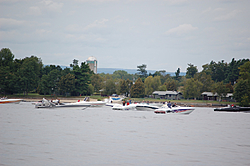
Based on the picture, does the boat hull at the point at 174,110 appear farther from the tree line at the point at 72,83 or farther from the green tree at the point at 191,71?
the green tree at the point at 191,71

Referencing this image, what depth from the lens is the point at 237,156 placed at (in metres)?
16.4

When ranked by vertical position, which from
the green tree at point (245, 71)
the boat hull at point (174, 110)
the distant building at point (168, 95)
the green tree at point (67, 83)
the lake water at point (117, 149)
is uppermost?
the green tree at point (245, 71)

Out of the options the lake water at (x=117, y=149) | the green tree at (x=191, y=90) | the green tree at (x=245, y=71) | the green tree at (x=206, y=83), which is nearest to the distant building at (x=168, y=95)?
the green tree at (x=191, y=90)

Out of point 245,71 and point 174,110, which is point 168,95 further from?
point 174,110

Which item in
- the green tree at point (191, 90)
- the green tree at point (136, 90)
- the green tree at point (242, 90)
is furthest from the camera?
the green tree at point (136, 90)

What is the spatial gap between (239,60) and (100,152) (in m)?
137

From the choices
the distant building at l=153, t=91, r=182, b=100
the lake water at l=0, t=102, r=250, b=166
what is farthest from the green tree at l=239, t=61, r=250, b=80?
the lake water at l=0, t=102, r=250, b=166

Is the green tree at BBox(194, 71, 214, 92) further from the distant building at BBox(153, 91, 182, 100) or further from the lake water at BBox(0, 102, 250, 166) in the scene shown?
the lake water at BBox(0, 102, 250, 166)

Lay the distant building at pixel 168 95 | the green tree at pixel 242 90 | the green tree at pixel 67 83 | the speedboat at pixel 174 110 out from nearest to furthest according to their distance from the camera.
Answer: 1. the speedboat at pixel 174 110
2. the green tree at pixel 242 90
3. the green tree at pixel 67 83
4. the distant building at pixel 168 95

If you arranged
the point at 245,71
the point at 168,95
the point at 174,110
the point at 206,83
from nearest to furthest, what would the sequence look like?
the point at 174,110 → the point at 245,71 → the point at 206,83 → the point at 168,95

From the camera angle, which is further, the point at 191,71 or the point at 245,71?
the point at 191,71

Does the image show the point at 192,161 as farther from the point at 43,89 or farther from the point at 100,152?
the point at 43,89

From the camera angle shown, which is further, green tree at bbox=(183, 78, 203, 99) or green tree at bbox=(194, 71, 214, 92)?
green tree at bbox=(194, 71, 214, 92)

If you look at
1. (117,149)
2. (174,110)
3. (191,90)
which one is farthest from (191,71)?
(117,149)
